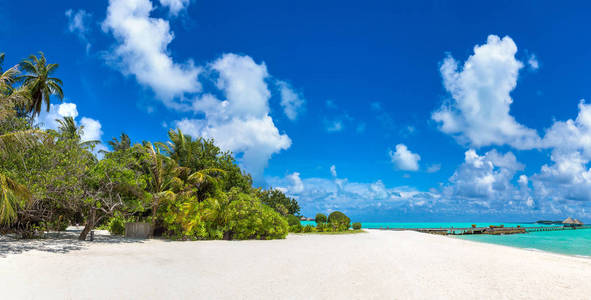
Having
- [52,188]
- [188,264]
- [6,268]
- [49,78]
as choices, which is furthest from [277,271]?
[49,78]

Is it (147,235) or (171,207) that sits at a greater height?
(171,207)

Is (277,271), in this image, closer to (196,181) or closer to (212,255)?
(212,255)

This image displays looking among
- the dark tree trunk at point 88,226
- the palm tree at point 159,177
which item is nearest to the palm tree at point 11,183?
the dark tree trunk at point 88,226

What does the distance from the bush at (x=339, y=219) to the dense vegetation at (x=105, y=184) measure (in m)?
12.6

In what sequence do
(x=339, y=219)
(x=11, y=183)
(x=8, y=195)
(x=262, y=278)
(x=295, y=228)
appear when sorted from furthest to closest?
(x=339, y=219) → (x=295, y=228) → (x=11, y=183) → (x=8, y=195) → (x=262, y=278)

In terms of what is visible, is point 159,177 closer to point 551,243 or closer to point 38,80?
point 38,80

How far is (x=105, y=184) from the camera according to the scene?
1593 cm

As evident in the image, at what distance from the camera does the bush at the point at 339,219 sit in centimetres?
3575

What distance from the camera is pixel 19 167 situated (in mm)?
12711

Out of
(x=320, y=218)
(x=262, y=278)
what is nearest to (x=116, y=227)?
(x=262, y=278)

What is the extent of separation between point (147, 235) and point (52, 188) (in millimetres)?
6616

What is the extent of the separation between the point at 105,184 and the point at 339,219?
2606cm

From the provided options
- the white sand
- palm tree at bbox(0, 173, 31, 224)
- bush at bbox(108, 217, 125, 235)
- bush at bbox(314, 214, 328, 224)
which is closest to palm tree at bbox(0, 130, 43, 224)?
palm tree at bbox(0, 173, 31, 224)

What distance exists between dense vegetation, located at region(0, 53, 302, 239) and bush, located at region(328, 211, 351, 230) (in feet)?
41.5
